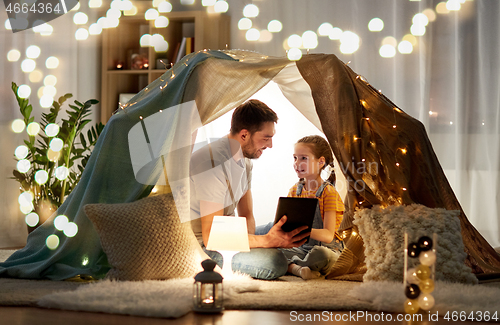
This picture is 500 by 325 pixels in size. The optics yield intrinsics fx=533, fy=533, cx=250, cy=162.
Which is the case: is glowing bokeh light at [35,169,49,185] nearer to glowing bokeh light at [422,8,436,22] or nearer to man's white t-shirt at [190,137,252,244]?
man's white t-shirt at [190,137,252,244]

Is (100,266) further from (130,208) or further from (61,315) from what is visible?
(61,315)

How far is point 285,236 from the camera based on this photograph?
2.33 meters

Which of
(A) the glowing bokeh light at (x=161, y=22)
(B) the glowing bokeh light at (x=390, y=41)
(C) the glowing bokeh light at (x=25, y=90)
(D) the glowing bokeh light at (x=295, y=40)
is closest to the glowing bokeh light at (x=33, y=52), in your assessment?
(C) the glowing bokeh light at (x=25, y=90)

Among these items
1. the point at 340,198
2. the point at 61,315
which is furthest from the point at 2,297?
the point at 340,198

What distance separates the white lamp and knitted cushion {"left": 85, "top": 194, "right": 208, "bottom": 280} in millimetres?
175

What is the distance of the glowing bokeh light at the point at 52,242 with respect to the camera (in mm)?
2410

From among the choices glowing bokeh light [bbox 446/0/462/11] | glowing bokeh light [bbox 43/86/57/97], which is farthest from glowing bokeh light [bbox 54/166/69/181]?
glowing bokeh light [bbox 446/0/462/11]

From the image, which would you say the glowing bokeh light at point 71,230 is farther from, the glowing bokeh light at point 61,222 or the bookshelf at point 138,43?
the bookshelf at point 138,43

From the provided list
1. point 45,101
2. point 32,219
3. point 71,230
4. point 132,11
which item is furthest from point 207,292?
point 132,11

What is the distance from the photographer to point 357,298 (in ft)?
6.29

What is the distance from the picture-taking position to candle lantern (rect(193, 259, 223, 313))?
1.72 m

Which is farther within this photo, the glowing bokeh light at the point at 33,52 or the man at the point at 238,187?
the glowing bokeh light at the point at 33,52

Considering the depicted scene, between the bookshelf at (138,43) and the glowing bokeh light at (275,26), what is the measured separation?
35 centimetres

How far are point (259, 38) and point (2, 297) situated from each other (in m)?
2.85
